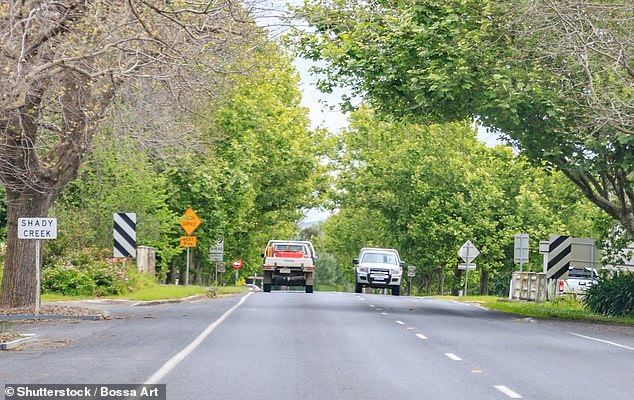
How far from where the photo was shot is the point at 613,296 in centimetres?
3219

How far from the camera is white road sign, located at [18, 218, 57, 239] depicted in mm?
23500

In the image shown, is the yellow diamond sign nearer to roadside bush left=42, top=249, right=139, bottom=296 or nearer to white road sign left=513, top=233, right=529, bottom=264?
roadside bush left=42, top=249, right=139, bottom=296

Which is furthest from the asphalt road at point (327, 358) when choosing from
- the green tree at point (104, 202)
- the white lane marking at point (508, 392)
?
the green tree at point (104, 202)

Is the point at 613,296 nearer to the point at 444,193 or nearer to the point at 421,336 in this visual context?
the point at 421,336

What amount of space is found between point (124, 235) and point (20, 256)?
457 cm

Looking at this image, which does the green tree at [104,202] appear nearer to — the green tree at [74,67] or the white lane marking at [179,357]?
the green tree at [74,67]

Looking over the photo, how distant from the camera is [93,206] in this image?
39.9m

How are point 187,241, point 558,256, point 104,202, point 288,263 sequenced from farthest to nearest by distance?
1. point 288,263
2. point 187,241
3. point 104,202
4. point 558,256

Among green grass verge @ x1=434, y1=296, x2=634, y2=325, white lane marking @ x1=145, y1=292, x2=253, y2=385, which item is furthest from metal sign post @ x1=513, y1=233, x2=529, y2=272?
white lane marking @ x1=145, y1=292, x2=253, y2=385

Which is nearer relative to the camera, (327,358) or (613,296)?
(327,358)

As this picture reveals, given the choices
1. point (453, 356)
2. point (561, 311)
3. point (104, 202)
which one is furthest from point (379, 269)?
point (453, 356)

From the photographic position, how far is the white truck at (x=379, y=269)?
4744cm

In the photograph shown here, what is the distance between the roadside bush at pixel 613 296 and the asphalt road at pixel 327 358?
5.93 metres

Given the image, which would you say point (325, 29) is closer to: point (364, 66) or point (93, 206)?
point (364, 66)
